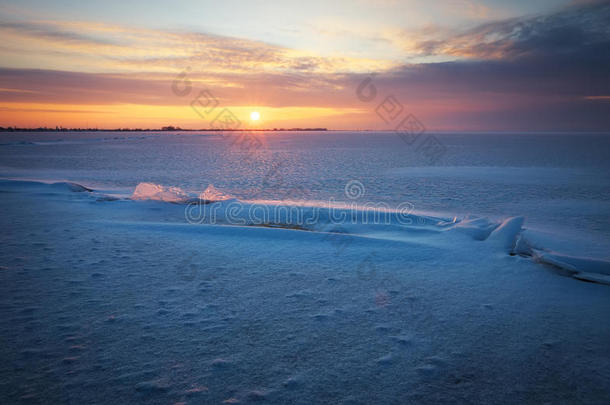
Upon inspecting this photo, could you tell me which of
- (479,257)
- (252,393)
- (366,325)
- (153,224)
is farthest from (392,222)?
(252,393)

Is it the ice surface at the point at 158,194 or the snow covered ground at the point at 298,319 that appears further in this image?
the ice surface at the point at 158,194

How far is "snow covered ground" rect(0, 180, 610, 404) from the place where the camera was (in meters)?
2.39

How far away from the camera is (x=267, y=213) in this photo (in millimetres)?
8383

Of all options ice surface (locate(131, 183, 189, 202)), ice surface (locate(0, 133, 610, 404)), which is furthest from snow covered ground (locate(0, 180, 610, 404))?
ice surface (locate(131, 183, 189, 202))

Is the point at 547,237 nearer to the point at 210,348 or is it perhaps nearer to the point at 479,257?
Result: the point at 479,257

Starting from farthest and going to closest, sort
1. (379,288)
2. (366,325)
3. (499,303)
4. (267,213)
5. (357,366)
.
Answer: (267,213), (379,288), (499,303), (366,325), (357,366)

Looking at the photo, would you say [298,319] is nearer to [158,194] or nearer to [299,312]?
[299,312]

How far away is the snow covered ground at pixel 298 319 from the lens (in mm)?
2393

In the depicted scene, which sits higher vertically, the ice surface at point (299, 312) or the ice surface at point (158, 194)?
the ice surface at point (158, 194)

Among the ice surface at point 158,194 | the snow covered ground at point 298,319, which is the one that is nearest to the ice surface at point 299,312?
the snow covered ground at point 298,319

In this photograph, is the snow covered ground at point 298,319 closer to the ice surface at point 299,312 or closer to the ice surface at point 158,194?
the ice surface at point 299,312

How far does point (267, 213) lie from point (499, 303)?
572 centimetres

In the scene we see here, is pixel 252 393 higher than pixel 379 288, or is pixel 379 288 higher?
pixel 379 288

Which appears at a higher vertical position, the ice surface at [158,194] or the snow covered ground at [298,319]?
the ice surface at [158,194]
